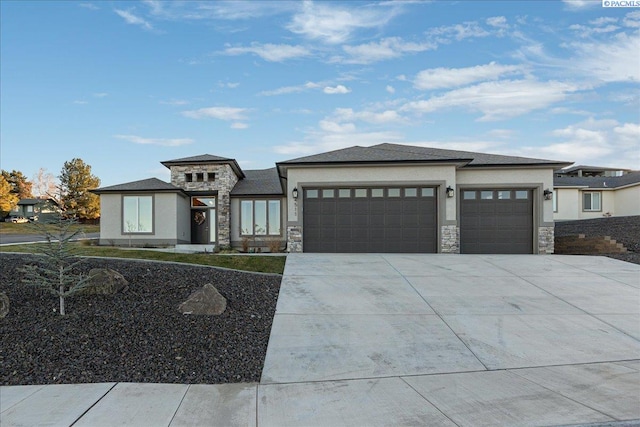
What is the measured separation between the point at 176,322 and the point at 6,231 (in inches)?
1469

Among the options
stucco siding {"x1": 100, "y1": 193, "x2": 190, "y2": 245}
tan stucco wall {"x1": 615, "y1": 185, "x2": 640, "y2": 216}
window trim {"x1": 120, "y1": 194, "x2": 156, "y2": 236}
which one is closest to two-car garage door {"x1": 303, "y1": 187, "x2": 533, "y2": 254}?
stucco siding {"x1": 100, "y1": 193, "x2": 190, "y2": 245}

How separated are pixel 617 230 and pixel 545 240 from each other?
5.45 metres

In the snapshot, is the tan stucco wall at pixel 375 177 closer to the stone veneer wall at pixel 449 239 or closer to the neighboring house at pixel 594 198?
the stone veneer wall at pixel 449 239

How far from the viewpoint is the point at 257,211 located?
18672mm

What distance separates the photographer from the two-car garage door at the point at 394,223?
575 inches

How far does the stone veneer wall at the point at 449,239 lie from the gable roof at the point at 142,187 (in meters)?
12.6

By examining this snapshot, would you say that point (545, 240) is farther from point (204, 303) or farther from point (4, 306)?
point (4, 306)

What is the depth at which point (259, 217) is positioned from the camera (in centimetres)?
1862

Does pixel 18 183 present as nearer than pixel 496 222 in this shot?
No

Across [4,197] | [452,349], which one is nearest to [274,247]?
[452,349]

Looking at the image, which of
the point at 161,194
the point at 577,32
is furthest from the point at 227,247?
the point at 577,32

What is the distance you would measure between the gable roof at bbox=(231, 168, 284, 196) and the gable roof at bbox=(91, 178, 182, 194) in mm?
3106

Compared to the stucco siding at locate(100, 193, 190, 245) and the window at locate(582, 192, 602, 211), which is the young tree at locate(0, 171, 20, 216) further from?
the window at locate(582, 192, 602, 211)

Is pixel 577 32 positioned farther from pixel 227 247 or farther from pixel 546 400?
pixel 227 247
